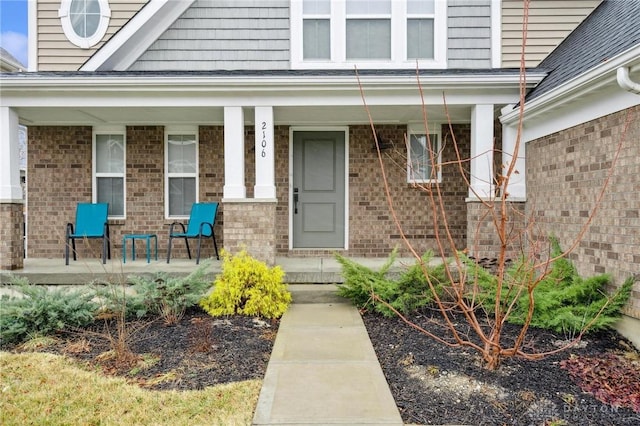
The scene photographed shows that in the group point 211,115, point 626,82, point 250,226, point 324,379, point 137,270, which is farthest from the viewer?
point 211,115

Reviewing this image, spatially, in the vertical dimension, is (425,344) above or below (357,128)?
below

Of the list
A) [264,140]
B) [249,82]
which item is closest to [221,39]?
[249,82]

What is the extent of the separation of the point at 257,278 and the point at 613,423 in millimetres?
3260

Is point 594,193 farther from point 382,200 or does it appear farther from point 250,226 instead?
point 250,226

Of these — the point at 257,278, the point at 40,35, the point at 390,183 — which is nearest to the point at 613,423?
the point at 257,278

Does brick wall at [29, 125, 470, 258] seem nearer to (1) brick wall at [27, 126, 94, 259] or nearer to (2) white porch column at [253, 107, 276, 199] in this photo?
(1) brick wall at [27, 126, 94, 259]

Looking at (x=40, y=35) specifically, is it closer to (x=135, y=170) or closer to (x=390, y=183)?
(x=135, y=170)

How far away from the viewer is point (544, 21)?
7.09 metres

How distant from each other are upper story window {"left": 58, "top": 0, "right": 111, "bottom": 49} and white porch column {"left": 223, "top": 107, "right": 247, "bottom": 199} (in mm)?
3301

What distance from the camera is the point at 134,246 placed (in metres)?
7.16

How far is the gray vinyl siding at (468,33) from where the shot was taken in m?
7.06

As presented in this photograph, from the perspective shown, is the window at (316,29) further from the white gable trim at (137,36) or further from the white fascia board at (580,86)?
the white fascia board at (580,86)

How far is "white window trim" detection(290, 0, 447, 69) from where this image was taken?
6988mm

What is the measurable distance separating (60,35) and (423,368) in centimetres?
770
